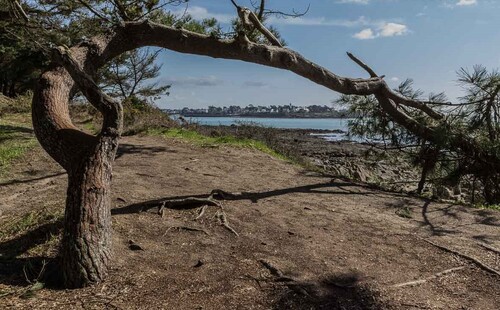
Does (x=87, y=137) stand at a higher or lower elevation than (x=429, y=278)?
higher

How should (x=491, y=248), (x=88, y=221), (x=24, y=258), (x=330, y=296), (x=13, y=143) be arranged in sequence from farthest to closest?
(x=13, y=143) < (x=491, y=248) < (x=24, y=258) < (x=88, y=221) < (x=330, y=296)

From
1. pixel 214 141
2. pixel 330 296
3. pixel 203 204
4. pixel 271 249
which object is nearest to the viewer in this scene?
pixel 330 296

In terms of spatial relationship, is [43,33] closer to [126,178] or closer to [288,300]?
[126,178]

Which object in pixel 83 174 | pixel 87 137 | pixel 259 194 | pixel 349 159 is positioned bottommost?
pixel 349 159

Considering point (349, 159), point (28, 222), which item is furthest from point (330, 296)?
point (349, 159)

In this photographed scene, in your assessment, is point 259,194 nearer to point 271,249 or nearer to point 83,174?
point 271,249

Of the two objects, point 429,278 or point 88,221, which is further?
point 429,278

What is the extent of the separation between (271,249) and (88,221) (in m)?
Result: 1.65

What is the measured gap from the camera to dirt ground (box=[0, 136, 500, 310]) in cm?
335

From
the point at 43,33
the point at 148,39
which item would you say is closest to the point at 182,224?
the point at 148,39

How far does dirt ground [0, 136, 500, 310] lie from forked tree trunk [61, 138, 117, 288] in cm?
13

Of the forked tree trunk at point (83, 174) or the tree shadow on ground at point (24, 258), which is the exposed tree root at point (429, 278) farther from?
the tree shadow on ground at point (24, 258)

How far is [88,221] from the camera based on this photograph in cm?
354

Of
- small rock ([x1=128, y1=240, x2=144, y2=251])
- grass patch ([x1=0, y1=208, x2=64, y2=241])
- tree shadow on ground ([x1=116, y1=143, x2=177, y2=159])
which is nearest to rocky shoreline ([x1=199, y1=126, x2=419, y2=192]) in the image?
tree shadow on ground ([x1=116, y1=143, x2=177, y2=159])
